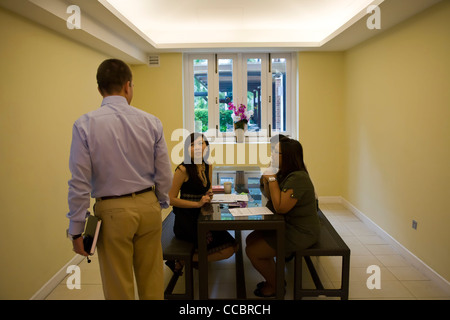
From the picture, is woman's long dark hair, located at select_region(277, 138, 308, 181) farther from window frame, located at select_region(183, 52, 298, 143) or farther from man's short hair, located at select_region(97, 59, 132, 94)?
window frame, located at select_region(183, 52, 298, 143)

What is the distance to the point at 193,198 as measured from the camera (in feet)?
8.53

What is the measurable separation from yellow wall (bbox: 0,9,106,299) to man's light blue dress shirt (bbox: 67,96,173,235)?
3.62 ft

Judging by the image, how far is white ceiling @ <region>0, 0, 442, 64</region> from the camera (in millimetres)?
2932

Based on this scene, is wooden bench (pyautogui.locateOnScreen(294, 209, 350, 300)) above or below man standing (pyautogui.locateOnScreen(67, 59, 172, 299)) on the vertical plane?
below

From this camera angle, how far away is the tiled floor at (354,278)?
268 centimetres

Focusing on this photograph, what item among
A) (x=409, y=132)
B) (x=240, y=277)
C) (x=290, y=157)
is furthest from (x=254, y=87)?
(x=240, y=277)

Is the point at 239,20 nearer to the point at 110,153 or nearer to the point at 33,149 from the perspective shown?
the point at 33,149

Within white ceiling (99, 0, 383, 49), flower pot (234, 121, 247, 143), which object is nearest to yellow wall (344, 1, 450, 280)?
white ceiling (99, 0, 383, 49)

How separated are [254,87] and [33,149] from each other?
3741 mm

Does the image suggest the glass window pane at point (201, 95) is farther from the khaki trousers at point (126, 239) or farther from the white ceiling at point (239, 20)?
the khaki trousers at point (126, 239)

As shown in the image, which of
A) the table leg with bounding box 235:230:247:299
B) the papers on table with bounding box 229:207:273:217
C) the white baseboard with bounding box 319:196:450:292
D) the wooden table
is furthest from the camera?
the white baseboard with bounding box 319:196:450:292

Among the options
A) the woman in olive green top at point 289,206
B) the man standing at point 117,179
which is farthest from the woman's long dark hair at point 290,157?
the man standing at point 117,179

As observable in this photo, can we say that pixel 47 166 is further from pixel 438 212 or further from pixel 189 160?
pixel 438 212
